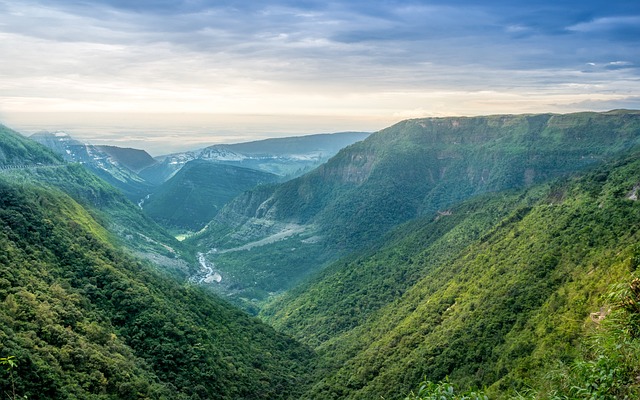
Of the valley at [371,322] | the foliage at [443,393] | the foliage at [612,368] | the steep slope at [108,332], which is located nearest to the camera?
the foliage at [443,393]

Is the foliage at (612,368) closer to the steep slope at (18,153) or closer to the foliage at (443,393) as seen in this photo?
the foliage at (443,393)

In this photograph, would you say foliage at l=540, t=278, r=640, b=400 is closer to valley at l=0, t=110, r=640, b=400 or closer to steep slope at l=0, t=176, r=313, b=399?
valley at l=0, t=110, r=640, b=400

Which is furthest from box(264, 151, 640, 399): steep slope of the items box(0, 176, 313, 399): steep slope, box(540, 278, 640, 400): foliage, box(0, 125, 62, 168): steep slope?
box(0, 125, 62, 168): steep slope

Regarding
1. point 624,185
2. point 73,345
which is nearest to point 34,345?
point 73,345

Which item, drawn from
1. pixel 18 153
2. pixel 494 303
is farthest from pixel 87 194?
pixel 494 303

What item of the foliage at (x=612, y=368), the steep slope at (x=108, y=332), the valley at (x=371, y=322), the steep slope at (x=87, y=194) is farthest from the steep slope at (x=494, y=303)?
the steep slope at (x=87, y=194)

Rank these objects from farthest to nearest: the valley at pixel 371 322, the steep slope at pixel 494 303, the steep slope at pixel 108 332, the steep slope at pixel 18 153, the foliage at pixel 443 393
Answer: the steep slope at pixel 18 153 < the steep slope at pixel 494 303 < the steep slope at pixel 108 332 < the valley at pixel 371 322 < the foliage at pixel 443 393
